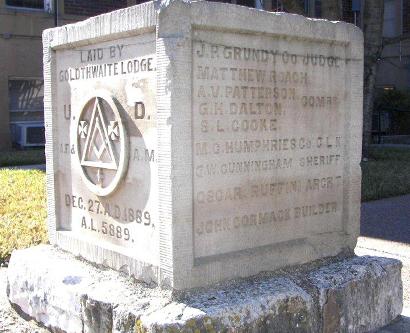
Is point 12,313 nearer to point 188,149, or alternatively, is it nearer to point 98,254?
point 98,254

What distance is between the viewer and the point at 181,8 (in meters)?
3.19

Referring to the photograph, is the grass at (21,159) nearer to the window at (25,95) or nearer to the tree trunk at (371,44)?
the window at (25,95)

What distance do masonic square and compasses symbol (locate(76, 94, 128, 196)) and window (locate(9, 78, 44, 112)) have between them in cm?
1328

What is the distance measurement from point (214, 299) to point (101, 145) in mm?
1154

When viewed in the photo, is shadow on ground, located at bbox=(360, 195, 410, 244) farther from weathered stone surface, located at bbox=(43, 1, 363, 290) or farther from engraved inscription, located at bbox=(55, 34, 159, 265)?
engraved inscription, located at bbox=(55, 34, 159, 265)

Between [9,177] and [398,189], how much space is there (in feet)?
19.2

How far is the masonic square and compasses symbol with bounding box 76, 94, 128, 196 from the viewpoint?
3574 mm

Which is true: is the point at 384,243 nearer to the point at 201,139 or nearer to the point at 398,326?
the point at 398,326

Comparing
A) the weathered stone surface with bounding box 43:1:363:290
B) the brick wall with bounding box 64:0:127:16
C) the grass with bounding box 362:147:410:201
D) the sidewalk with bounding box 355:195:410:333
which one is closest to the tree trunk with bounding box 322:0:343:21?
the grass with bounding box 362:147:410:201

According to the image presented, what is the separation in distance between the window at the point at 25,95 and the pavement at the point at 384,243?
10.7m

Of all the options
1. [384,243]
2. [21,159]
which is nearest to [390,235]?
[384,243]

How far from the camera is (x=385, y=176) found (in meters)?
10.7

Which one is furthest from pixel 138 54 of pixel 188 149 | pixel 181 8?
pixel 188 149

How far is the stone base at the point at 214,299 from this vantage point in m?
3.15
